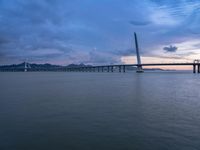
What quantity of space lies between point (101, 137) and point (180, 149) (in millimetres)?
3249

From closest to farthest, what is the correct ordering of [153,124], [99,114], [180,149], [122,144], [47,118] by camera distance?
[180,149] < [122,144] < [153,124] < [47,118] < [99,114]

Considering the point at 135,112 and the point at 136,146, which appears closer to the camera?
the point at 136,146

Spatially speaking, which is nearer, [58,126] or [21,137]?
[21,137]

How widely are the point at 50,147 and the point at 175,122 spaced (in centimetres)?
719

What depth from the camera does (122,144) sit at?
342 inches

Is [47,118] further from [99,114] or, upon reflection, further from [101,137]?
[101,137]

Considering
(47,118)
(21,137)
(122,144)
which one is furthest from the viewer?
(47,118)

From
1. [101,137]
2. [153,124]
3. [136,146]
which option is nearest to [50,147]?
[101,137]

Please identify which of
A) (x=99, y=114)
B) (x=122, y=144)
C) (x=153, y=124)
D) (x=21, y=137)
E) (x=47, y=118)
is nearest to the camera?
(x=122, y=144)

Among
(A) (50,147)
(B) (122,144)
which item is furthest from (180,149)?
(A) (50,147)

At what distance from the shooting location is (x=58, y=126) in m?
11.2

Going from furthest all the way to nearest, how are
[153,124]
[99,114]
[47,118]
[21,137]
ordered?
1. [99,114]
2. [47,118]
3. [153,124]
4. [21,137]

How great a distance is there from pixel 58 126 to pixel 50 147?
2.83 meters

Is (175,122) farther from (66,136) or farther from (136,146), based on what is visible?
(66,136)
